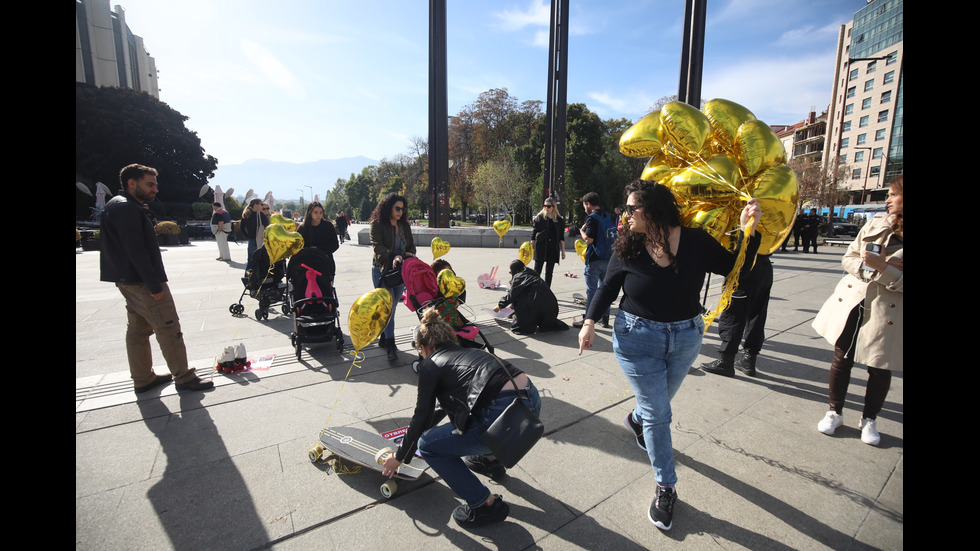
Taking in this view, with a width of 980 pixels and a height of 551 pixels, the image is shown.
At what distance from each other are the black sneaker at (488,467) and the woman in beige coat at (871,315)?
2.55 m

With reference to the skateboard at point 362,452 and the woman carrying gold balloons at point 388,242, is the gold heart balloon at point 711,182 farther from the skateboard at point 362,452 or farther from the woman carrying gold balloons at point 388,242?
the woman carrying gold balloons at point 388,242

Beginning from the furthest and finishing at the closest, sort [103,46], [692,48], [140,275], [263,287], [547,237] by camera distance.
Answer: [103,46] < [692,48] < [547,237] < [263,287] < [140,275]

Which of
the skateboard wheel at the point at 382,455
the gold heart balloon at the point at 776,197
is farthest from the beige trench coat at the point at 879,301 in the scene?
the skateboard wheel at the point at 382,455

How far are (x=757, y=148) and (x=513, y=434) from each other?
2628 mm

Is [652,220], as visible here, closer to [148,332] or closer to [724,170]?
[724,170]

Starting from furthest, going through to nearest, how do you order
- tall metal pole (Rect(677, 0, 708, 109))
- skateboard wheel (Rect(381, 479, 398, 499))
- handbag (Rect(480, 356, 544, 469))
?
tall metal pole (Rect(677, 0, 708, 109))
skateboard wheel (Rect(381, 479, 398, 499))
handbag (Rect(480, 356, 544, 469))

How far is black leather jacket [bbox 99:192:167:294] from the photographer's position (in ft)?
10.8

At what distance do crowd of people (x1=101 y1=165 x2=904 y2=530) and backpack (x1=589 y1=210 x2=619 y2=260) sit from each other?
258cm

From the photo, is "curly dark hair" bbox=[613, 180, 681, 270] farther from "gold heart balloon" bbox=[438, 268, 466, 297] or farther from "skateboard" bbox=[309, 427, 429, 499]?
"gold heart balloon" bbox=[438, 268, 466, 297]

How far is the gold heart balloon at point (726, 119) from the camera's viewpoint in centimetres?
304

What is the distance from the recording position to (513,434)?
1.92 meters

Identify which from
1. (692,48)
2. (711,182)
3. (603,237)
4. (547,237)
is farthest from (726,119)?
(692,48)

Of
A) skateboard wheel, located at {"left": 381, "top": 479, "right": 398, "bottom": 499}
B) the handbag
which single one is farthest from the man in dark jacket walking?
the handbag
